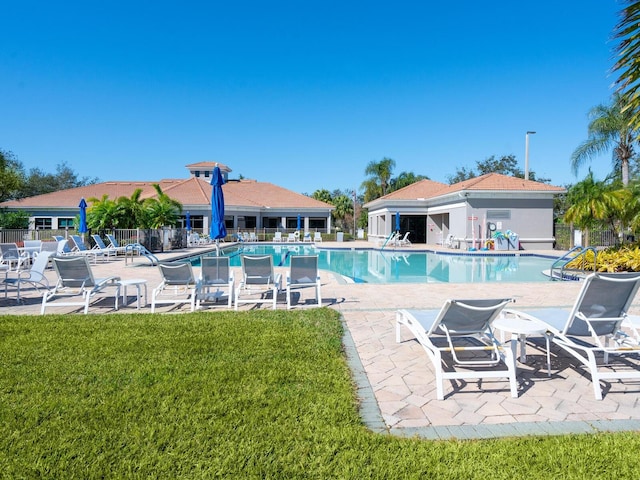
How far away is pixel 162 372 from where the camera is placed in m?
3.97

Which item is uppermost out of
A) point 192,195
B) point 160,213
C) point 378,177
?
point 378,177

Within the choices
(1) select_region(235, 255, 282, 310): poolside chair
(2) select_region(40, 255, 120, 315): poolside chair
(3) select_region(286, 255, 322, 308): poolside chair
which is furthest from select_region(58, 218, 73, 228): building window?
(3) select_region(286, 255, 322, 308): poolside chair

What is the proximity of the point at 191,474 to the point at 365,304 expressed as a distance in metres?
5.75

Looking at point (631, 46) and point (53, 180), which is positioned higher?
point (53, 180)

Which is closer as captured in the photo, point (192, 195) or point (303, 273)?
point (303, 273)

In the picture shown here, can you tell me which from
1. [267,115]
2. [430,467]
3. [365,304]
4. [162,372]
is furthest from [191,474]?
[267,115]

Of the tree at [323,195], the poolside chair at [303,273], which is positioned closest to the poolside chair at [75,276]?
the poolside chair at [303,273]

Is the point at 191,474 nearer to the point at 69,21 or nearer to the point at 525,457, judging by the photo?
the point at 525,457

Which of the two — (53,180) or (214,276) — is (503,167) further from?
(53,180)

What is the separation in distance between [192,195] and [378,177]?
22574 millimetres

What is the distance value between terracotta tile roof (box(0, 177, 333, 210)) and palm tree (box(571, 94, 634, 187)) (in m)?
19.8

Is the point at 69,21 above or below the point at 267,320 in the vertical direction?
above

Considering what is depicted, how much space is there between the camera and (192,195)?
115 ft

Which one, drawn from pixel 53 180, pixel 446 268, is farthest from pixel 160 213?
pixel 53 180
